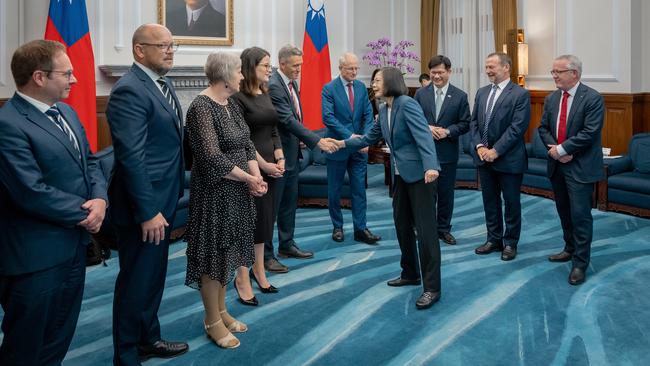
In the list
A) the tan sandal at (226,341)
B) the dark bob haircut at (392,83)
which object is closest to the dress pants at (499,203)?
the dark bob haircut at (392,83)

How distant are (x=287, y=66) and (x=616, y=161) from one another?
Result: 4249mm

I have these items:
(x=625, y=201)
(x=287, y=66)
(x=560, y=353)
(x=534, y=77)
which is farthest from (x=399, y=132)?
(x=534, y=77)

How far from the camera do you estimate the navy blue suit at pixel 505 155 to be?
473cm

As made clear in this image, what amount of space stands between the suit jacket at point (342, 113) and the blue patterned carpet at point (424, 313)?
39.9 inches

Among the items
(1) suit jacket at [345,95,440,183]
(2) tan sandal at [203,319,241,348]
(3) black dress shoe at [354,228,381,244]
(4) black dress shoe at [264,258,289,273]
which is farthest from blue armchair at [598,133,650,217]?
(2) tan sandal at [203,319,241,348]

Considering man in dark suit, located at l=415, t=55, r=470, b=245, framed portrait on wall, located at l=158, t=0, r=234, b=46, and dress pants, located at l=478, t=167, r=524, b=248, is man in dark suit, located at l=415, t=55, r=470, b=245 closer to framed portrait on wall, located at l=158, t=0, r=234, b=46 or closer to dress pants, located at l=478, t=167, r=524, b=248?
dress pants, located at l=478, t=167, r=524, b=248

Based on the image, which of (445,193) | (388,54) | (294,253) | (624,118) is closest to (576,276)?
(445,193)

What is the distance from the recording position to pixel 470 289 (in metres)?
4.11

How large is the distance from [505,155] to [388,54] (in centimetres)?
635

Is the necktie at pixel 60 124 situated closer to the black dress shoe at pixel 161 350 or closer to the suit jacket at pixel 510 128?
the black dress shoe at pixel 161 350

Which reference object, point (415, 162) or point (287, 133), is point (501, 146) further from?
point (287, 133)

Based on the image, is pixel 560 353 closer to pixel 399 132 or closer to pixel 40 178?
pixel 399 132

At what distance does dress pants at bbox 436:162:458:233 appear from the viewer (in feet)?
17.5

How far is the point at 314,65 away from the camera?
8766 millimetres
